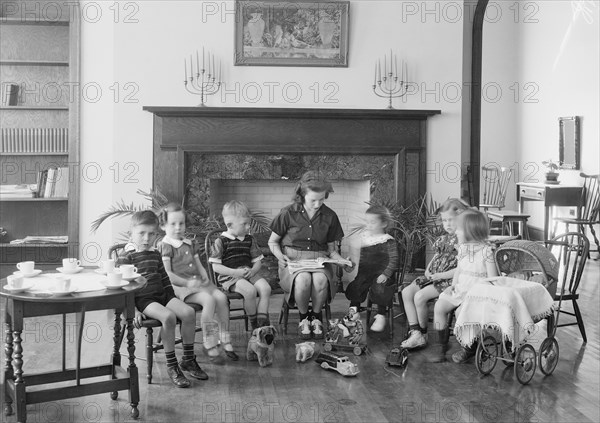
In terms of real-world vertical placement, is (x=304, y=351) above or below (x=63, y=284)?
below

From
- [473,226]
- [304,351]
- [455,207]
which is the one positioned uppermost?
[455,207]

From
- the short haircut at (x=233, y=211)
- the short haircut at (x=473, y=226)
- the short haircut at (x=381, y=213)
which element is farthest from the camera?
the short haircut at (x=381, y=213)

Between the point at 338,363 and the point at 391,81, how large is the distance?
3071 mm

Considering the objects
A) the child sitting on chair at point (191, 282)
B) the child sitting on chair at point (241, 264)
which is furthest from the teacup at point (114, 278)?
the child sitting on chair at point (241, 264)

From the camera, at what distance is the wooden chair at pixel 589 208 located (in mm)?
9962

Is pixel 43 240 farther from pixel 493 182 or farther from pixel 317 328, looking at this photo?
pixel 493 182

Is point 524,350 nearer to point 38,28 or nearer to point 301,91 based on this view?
point 301,91

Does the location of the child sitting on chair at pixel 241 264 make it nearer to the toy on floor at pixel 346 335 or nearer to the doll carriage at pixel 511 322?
the toy on floor at pixel 346 335

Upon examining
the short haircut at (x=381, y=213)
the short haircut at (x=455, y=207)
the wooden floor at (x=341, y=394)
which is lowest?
the wooden floor at (x=341, y=394)

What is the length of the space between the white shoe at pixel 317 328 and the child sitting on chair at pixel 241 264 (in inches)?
18.0

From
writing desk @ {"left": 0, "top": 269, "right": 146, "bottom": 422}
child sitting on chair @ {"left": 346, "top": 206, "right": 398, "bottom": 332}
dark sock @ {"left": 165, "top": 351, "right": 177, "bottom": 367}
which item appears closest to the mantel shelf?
child sitting on chair @ {"left": 346, "top": 206, "right": 398, "bottom": 332}

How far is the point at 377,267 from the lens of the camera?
5645 millimetres

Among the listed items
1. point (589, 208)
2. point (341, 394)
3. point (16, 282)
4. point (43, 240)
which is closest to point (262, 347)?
point (341, 394)

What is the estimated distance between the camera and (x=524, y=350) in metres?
4.36
